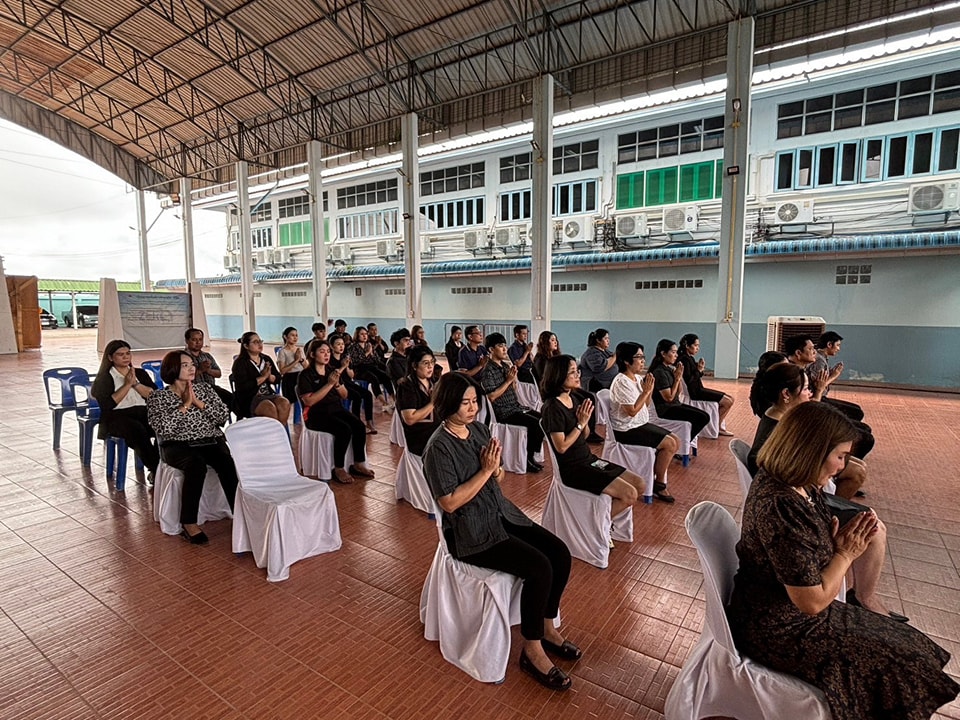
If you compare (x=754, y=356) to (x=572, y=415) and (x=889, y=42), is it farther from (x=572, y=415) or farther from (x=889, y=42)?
(x=572, y=415)

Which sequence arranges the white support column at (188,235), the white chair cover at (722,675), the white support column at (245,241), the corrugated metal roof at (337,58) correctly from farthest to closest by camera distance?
the white support column at (188,235), the white support column at (245,241), the corrugated metal roof at (337,58), the white chair cover at (722,675)

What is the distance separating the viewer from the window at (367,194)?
18344 mm

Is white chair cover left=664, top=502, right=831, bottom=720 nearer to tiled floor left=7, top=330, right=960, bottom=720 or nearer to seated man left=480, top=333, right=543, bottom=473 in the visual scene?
tiled floor left=7, top=330, right=960, bottom=720

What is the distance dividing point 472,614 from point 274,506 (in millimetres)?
1430

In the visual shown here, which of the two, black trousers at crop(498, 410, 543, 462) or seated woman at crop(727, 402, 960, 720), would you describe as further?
black trousers at crop(498, 410, 543, 462)

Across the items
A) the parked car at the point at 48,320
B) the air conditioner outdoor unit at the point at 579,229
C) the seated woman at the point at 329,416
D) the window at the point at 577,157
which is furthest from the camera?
the parked car at the point at 48,320

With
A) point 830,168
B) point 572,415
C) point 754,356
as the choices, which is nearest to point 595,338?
point 572,415

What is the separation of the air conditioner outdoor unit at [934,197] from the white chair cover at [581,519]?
10.2 metres

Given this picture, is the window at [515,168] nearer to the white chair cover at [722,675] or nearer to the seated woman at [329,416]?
the seated woman at [329,416]

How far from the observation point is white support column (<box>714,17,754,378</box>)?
28.8 ft

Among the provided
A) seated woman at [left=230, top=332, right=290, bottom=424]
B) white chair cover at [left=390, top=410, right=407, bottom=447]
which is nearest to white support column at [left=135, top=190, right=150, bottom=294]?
seated woman at [left=230, top=332, right=290, bottom=424]

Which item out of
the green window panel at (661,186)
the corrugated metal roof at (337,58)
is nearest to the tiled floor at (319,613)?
the corrugated metal roof at (337,58)

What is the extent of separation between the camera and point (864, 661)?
5.43 feet

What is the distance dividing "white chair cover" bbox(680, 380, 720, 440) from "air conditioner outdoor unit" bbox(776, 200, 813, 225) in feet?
22.9
